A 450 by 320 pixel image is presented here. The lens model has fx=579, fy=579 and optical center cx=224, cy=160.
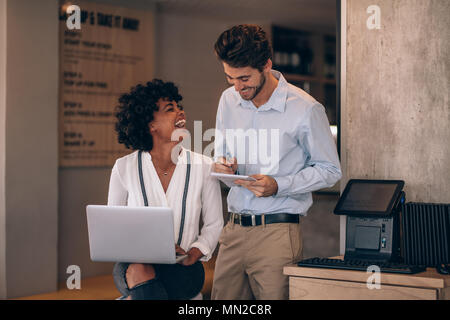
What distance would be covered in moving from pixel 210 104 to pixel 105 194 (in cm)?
180

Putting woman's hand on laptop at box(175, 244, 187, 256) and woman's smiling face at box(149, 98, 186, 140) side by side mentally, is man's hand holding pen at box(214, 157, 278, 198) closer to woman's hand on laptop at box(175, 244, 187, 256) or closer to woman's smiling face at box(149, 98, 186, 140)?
woman's smiling face at box(149, 98, 186, 140)

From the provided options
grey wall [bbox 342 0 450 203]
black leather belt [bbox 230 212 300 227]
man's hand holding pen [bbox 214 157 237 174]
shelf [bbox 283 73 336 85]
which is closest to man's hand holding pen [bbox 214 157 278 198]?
man's hand holding pen [bbox 214 157 237 174]

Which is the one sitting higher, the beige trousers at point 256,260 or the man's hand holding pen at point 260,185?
the man's hand holding pen at point 260,185

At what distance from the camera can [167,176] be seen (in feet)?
7.21

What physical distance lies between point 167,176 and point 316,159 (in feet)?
1.91

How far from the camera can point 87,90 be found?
5234 millimetres

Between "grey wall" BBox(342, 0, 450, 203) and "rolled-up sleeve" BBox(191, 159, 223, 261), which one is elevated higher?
"grey wall" BBox(342, 0, 450, 203)

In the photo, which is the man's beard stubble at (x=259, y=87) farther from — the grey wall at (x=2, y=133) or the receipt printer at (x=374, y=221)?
the grey wall at (x=2, y=133)

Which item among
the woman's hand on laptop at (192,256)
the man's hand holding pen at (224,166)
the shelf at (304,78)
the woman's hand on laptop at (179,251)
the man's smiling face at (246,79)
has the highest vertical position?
the shelf at (304,78)

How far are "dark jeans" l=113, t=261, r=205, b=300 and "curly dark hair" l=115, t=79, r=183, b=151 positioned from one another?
1.55 ft

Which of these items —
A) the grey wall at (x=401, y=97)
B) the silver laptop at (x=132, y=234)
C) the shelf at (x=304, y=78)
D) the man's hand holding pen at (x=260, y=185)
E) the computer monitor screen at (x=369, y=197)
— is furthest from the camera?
the shelf at (x=304, y=78)

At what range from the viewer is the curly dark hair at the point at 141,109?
2164 millimetres

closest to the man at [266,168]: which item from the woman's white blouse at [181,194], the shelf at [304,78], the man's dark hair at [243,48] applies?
the man's dark hair at [243,48]

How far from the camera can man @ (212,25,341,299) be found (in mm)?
2223
